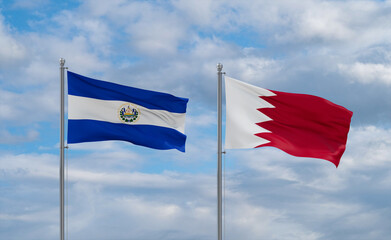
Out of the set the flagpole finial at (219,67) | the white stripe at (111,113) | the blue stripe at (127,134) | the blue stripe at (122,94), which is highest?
the flagpole finial at (219,67)

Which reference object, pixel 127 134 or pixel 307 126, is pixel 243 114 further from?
pixel 127 134

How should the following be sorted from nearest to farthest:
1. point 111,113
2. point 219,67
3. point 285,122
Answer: point 219,67
point 285,122
point 111,113

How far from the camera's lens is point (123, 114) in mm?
22891

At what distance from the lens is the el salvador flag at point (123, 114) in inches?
876

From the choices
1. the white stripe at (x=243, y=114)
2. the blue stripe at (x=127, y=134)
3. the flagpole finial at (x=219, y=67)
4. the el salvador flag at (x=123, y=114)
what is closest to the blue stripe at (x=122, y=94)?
the el salvador flag at (x=123, y=114)

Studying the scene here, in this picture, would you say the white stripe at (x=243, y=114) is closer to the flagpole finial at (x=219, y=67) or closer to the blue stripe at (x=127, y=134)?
the flagpole finial at (x=219, y=67)

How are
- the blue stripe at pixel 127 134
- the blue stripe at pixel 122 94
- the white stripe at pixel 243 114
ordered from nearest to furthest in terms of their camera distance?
the white stripe at pixel 243 114 → the blue stripe at pixel 127 134 → the blue stripe at pixel 122 94

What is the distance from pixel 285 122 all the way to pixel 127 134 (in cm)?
619

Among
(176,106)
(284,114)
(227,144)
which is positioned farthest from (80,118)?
(284,114)

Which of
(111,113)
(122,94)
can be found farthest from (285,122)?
(111,113)

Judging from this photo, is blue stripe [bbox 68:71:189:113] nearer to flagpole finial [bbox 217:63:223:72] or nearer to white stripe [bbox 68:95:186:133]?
white stripe [bbox 68:95:186:133]

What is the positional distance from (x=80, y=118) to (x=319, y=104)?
932 centimetres

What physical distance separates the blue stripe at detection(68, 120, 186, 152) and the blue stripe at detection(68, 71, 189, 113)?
0.94m

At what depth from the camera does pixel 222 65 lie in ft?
73.8
